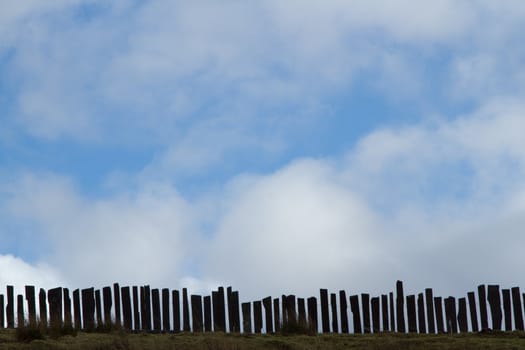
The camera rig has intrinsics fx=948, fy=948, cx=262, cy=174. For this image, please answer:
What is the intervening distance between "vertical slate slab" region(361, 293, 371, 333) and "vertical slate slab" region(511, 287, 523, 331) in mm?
2816

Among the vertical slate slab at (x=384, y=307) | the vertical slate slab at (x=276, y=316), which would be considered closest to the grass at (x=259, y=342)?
the vertical slate slab at (x=276, y=316)

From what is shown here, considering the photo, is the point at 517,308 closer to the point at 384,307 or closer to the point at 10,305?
the point at 384,307

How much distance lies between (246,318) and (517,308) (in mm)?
5248

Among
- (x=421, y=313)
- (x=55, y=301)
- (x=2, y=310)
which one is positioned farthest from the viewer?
(x=2, y=310)

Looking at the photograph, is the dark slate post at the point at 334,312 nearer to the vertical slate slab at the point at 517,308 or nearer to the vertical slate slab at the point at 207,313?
the vertical slate slab at the point at 207,313

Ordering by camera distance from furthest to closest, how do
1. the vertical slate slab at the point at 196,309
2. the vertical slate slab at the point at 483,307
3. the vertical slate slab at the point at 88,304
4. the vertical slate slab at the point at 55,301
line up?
the vertical slate slab at the point at 55,301
the vertical slate slab at the point at 88,304
the vertical slate slab at the point at 196,309
the vertical slate slab at the point at 483,307

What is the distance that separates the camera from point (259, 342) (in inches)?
600

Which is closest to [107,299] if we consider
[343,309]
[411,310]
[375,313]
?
[343,309]

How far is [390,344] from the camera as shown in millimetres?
15039

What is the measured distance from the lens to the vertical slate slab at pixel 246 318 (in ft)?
59.9

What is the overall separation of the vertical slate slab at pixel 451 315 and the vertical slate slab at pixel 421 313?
0.45 m

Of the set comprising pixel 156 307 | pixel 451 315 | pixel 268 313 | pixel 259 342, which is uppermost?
pixel 156 307

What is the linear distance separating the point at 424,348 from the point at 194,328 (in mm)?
5223

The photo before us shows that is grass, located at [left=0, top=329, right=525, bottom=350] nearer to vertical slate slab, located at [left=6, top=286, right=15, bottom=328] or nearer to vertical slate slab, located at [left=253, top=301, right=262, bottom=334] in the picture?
vertical slate slab, located at [left=253, top=301, right=262, bottom=334]
